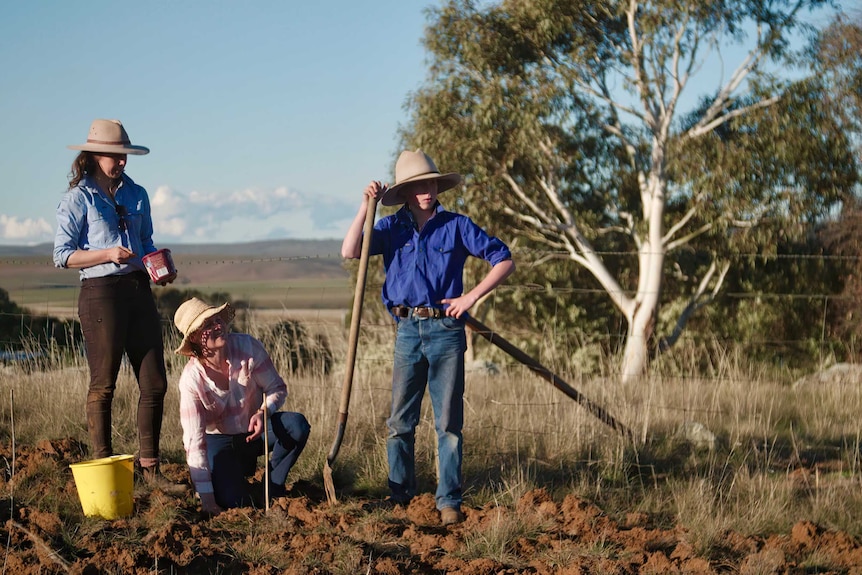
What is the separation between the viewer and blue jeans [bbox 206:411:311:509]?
514 centimetres

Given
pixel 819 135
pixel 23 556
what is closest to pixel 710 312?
pixel 819 135

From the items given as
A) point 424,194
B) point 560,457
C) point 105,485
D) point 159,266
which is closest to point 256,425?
point 105,485

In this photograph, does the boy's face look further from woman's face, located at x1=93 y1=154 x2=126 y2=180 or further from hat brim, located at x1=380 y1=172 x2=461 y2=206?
woman's face, located at x1=93 y1=154 x2=126 y2=180

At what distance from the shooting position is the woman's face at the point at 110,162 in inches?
205

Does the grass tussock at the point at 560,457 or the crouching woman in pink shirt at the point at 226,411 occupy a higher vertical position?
the crouching woman in pink shirt at the point at 226,411

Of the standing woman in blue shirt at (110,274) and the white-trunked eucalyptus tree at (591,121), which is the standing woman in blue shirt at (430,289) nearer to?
the standing woman in blue shirt at (110,274)

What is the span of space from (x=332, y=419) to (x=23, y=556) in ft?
8.99

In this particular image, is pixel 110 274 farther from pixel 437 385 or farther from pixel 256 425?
pixel 437 385

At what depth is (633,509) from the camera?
18.3 feet

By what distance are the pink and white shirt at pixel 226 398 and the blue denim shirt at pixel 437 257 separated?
748 millimetres

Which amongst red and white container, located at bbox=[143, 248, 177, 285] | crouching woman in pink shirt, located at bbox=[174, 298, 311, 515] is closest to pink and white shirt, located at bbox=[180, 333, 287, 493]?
crouching woman in pink shirt, located at bbox=[174, 298, 311, 515]

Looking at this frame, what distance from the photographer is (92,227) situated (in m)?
5.18

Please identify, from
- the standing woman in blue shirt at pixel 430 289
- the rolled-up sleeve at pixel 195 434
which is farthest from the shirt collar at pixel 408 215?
the rolled-up sleeve at pixel 195 434

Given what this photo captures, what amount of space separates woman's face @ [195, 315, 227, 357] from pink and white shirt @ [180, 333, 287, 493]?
10 centimetres
